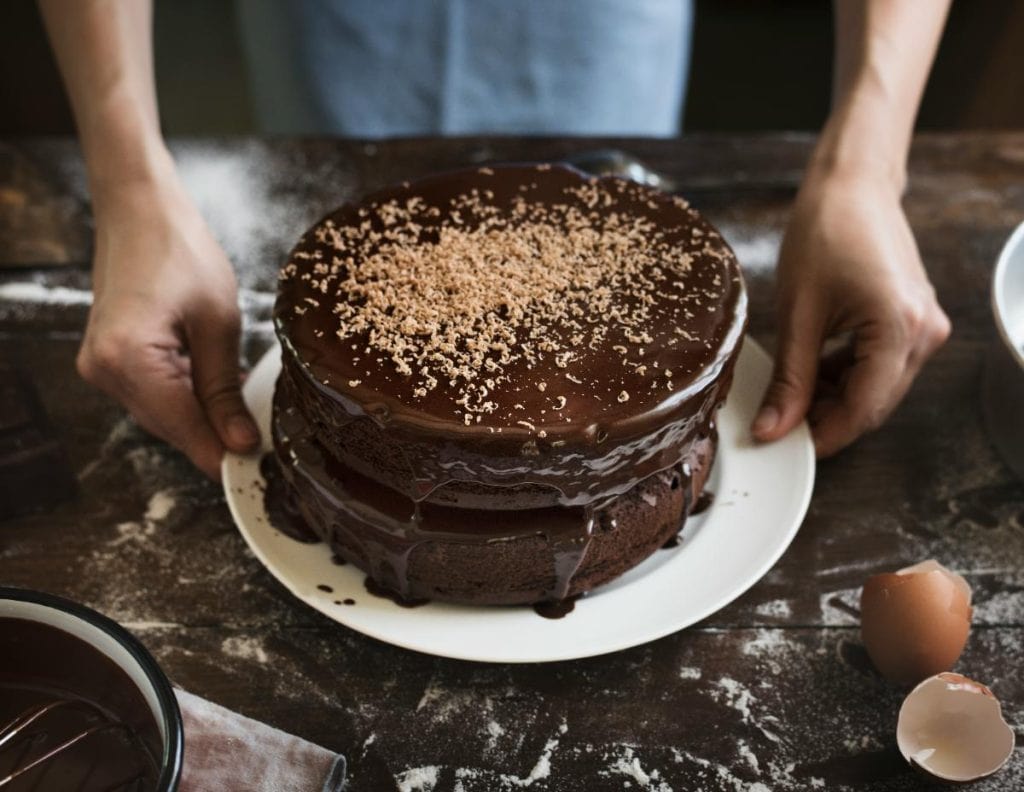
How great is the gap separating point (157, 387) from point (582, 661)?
0.63 meters

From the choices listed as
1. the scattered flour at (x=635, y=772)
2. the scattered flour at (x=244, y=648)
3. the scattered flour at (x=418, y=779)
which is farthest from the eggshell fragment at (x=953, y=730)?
the scattered flour at (x=244, y=648)

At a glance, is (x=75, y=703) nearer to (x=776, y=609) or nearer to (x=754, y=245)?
(x=776, y=609)

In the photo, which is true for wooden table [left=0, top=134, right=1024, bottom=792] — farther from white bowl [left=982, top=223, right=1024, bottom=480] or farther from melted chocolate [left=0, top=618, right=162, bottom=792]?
melted chocolate [left=0, top=618, right=162, bottom=792]

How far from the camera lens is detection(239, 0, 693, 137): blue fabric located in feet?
6.41

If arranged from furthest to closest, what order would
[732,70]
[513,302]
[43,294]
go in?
[732,70] → [43,294] → [513,302]

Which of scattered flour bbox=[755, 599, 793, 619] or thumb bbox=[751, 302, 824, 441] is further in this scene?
thumb bbox=[751, 302, 824, 441]

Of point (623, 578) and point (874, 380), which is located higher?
point (874, 380)

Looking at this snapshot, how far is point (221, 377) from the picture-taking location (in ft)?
4.28

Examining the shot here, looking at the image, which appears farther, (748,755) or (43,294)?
(43,294)

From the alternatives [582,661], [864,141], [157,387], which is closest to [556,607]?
[582,661]

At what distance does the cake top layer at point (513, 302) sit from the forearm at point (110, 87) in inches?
14.1

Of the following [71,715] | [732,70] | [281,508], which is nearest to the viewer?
[71,715]

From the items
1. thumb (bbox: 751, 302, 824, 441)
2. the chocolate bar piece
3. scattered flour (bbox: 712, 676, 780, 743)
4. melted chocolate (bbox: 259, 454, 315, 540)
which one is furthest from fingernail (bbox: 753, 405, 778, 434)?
the chocolate bar piece

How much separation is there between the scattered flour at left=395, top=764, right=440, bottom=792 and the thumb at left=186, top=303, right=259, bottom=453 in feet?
1.53
